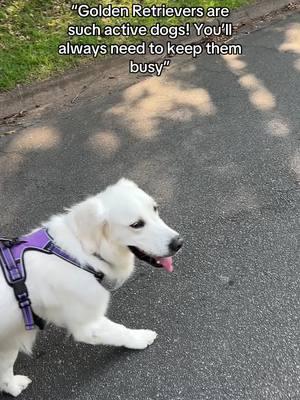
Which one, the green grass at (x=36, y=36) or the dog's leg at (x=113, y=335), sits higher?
the green grass at (x=36, y=36)

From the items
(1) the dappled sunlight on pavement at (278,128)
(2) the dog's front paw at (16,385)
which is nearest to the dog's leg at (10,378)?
(2) the dog's front paw at (16,385)

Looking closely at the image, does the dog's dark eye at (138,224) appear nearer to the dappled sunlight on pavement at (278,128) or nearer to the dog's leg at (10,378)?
the dog's leg at (10,378)

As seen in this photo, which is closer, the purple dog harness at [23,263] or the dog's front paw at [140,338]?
the purple dog harness at [23,263]

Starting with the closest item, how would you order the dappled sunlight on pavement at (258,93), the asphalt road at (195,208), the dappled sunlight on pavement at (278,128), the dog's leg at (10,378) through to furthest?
the dog's leg at (10,378) → the asphalt road at (195,208) → the dappled sunlight on pavement at (278,128) → the dappled sunlight on pavement at (258,93)

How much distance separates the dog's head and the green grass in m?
3.29

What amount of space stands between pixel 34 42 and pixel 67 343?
419 cm

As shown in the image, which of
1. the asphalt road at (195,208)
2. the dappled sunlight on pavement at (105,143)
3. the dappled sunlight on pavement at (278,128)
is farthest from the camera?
the dappled sunlight on pavement at (278,128)

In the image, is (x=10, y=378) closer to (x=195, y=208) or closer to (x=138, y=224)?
(x=138, y=224)

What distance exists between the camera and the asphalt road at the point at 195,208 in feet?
8.65

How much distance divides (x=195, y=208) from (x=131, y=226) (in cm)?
146

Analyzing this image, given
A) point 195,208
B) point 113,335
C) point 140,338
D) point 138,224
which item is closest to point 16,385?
point 113,335

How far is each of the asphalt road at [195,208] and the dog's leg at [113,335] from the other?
0.22ft

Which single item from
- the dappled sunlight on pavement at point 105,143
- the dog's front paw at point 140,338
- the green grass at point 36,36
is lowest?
the dog's front paw at point 140,338

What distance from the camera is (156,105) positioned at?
198 inches
